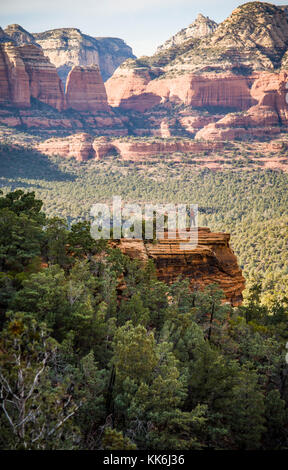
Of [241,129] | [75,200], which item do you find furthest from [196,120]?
[75,200]

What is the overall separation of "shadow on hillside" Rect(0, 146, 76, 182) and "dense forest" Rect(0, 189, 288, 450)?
263ft

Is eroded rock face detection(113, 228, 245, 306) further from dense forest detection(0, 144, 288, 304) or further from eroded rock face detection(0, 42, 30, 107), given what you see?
eroded rock face detection(0, 42, 30, 107)

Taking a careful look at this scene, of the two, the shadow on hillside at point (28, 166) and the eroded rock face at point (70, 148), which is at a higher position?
the eroded rock face at point (70, 148)

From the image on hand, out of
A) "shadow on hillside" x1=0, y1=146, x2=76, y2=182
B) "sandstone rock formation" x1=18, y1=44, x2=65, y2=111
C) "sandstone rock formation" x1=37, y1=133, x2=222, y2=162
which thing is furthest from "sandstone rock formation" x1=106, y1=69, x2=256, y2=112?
"shadow on hillside" x1=0, y1=146, x2=76, y2=182

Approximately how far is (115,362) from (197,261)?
18.2 meters

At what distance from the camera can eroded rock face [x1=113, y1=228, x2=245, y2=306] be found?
30375 millimetres

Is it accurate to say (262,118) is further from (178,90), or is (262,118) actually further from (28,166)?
(28,166)

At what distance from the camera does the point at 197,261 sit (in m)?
31.6

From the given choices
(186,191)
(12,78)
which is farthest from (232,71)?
(12,78)

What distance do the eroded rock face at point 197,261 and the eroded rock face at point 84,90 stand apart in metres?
151

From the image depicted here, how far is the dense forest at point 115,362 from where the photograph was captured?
442 inches

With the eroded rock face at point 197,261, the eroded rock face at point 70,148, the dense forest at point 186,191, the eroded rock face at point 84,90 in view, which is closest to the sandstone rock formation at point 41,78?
the eroded rock face at point 84,90

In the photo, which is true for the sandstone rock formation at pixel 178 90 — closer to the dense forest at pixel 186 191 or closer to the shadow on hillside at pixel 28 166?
the dense forest at pixel 186 191

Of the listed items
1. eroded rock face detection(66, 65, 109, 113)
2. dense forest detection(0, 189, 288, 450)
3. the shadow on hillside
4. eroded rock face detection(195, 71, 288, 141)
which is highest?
eroded rock face detection(66, 65, 109, 113)
